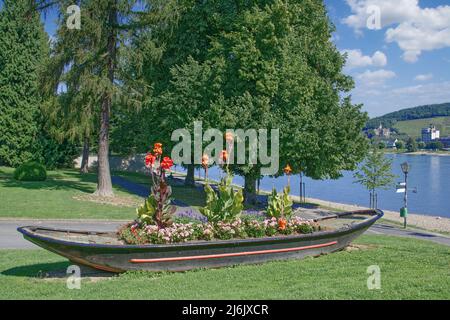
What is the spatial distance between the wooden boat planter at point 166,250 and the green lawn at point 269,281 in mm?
239

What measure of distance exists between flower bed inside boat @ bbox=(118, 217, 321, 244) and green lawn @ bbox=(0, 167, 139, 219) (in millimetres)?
11761

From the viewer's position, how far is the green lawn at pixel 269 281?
7.71 metres

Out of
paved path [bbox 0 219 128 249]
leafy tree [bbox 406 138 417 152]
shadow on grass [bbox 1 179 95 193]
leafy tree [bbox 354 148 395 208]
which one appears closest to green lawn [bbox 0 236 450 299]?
paved path [bbox 0 219 128 249]

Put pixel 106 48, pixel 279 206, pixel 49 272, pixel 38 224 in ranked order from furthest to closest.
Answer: pixel 106 48, pixel 38 224, pixel 279 206, pixel 49 272

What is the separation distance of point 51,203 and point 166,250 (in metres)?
16.4

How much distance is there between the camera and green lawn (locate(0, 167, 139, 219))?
21.3 metres

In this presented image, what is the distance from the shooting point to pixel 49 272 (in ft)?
34.2

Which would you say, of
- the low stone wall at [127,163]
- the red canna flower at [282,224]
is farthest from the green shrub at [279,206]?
the low stone wall at [127,163]

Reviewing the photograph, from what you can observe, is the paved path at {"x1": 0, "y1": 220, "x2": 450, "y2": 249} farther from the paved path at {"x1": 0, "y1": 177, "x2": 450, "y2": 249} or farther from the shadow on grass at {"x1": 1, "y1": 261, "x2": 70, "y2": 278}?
the shadow on grass at {"x1": 1, "y1": 261, "x2": 70, "y2": 278}

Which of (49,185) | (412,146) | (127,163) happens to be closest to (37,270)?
(49,185)

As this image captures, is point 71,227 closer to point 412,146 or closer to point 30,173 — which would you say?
point 30,173

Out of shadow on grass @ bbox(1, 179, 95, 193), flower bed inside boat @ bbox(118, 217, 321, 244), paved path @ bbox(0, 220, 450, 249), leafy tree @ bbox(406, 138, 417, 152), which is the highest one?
leafy tree @ bbox(406, 138, 417, 152)

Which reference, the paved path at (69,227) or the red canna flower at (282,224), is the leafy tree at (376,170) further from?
the red canna flower at (282,224)
